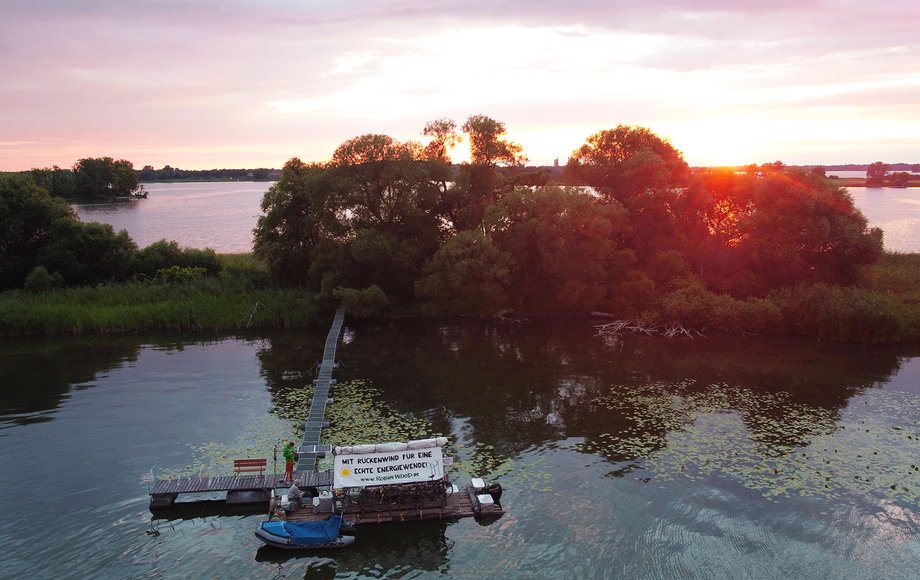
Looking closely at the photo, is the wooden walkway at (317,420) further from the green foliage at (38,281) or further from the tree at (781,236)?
the tree at (781,236)

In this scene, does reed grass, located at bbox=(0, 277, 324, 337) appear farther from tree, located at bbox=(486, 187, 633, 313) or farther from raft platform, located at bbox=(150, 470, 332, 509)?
raft platform, located at bbox=(150, 470, 332, 509)

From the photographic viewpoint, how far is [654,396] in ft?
125

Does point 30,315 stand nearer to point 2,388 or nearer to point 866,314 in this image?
point 2,388

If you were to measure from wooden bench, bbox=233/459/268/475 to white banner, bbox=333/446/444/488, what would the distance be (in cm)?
397

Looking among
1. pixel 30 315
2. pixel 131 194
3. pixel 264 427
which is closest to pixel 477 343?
pixel 264 427

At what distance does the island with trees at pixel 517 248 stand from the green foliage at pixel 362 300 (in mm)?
126

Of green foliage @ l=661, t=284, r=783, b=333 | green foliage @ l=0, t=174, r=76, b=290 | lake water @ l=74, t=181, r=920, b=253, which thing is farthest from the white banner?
lake water @ l=74, t=181, r=920, b=253

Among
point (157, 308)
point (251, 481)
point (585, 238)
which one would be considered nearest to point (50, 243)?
point (157, 308)

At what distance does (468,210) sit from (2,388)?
39963 mm

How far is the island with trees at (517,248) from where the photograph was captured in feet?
176

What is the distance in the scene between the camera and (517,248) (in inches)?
2227

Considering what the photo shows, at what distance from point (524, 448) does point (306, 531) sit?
12.2 meters

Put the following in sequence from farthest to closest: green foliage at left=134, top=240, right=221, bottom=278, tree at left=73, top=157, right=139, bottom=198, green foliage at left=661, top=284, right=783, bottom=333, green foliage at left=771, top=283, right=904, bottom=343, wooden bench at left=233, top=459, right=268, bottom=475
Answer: tree at left=73, top=157, right=139, bottom=198, green foliage at left=134, top=240, right=221, bottom=278, green foliage at left=661, top=284, right=783, bottom=333, green foliage at left=771, top=283, right=904, bottom=343, wooden bench at left=233, top=459, right=268, bottom=475

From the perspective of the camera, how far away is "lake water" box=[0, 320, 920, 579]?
2281 cm
